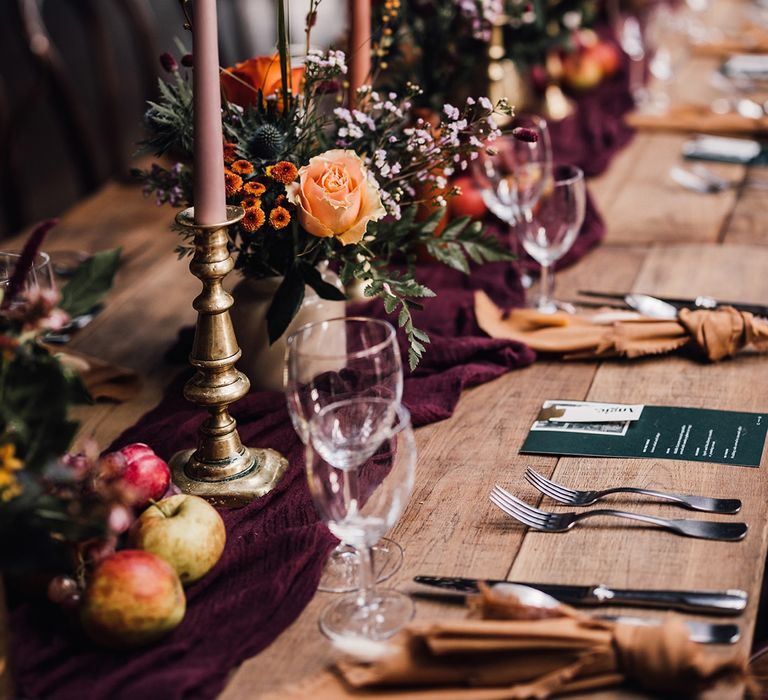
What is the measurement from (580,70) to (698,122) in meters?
0.32

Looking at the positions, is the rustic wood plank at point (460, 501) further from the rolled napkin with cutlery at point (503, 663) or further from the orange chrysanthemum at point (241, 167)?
the orange chrysanthemum at point (241, 167)

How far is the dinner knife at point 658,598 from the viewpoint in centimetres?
88

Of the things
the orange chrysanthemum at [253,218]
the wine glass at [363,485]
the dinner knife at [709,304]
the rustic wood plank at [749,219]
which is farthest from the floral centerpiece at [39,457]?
the rustic wood plank at [749,219]

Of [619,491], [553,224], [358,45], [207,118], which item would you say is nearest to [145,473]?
[207,118]

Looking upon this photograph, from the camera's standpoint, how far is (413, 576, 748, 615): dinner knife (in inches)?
34.6

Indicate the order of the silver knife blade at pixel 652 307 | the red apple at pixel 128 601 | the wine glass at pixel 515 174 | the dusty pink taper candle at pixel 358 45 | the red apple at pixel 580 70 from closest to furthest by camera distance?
the red apple at pixel 128 601 < the dusty pink taper candle at pixel 358 45 < the silver knife blade at pixel 652 307 < the wine glass at pixel 515 174 < the red apple at pixel 580 70

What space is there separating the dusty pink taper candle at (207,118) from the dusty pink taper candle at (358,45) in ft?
1.27

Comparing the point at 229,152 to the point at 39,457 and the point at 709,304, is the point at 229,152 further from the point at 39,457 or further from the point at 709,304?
the point at 709,304

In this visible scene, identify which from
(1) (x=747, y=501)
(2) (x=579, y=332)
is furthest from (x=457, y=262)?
(1) (x=747, y=501)

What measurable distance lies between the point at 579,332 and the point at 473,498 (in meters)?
0.42

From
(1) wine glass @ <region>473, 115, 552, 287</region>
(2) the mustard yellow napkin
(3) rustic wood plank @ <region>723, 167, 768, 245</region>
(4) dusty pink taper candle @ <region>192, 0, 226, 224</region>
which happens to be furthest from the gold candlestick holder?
(2) the mustard yellow napkin

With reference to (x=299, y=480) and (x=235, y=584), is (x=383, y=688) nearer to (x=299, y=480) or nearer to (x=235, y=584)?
(x=235, y=584)

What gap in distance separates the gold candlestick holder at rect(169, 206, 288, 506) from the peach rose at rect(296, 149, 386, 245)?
0.34 ft

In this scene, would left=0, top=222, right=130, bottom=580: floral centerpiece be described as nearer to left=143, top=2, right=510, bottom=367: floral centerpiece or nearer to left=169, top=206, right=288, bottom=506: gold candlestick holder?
left=169, top=206, right=288, bottom=506: gold candlestick holder
